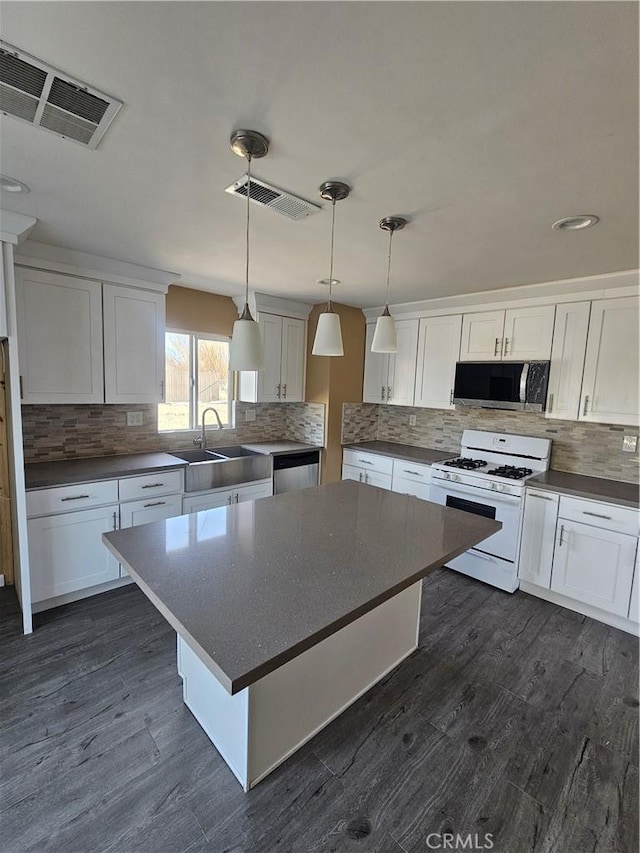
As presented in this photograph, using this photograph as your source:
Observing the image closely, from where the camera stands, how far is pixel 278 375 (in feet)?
13.0

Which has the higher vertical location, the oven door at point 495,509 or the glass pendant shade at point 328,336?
the glass pendant shade at point 328,336

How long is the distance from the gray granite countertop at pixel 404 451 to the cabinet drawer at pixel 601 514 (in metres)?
1.11

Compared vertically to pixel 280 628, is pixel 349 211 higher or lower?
higher

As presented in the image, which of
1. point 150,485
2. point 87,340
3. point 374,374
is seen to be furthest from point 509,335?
point 87,340

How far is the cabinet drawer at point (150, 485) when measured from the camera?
2.78m

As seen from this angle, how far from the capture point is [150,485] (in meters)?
2.90

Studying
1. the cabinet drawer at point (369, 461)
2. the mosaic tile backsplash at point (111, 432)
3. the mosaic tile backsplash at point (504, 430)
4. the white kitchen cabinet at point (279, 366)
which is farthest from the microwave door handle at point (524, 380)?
the white kitchen cabinet at point (279, 366)

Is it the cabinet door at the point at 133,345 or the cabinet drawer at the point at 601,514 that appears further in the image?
the cabinet door at the point at 133,345

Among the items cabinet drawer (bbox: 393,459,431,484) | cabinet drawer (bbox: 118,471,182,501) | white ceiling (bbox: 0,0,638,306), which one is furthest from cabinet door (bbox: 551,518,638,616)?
cabinet drawer (bbox: 118,471,182,501)

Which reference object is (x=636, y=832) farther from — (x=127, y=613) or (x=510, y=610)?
(x=127, y=613)

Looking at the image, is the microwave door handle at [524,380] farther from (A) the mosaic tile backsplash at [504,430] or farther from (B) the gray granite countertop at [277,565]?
(B) the gray granite countertop at [277,565]

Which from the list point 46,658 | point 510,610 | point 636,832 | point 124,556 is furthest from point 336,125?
point 510,610

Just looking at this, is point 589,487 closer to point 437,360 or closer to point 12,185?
point 437,360

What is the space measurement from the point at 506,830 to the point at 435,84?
246 centimetres
